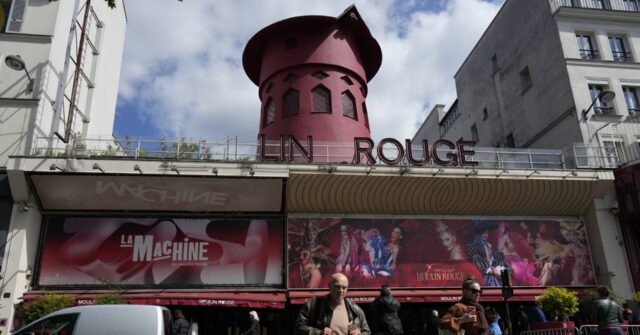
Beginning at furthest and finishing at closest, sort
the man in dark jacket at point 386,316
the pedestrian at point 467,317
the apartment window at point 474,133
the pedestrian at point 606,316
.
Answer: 1. the apartment window at point 474,133
2. the man in dark jacket at point 386,316
3. the pedestrian at point 606,316
4. the pedestrian at point 467,317

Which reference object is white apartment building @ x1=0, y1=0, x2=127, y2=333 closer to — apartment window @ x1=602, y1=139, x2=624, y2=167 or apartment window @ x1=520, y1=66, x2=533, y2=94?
apartment window @ x1=602, y1=139, x2=624, y2=167

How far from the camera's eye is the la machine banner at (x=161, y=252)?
47.5 feet

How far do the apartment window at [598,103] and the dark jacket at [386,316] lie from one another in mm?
13825

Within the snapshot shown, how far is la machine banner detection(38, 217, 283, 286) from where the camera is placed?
14469 millimetres

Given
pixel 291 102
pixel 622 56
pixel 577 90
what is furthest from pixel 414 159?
pixel 622 56

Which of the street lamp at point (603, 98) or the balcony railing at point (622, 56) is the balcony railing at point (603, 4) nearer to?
the balcony railing at point (622, 56)

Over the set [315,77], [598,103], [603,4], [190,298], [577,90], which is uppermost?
[603,4]

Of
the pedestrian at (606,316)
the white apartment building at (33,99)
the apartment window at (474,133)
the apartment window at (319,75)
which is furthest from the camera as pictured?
the apartment window at (474,133)

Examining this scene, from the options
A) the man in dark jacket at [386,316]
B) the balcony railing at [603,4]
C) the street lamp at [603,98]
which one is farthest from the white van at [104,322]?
the balcony railing at [603,4]

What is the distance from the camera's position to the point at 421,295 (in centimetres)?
1507

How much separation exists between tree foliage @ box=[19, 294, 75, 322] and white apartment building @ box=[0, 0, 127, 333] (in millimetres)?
571

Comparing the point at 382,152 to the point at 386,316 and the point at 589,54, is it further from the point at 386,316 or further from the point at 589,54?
the point at 589,54

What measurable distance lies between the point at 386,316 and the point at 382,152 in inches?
314

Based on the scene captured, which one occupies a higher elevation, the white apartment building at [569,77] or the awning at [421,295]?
the white apartment building at [569,77]
